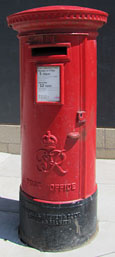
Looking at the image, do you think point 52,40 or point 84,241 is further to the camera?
point 84,241

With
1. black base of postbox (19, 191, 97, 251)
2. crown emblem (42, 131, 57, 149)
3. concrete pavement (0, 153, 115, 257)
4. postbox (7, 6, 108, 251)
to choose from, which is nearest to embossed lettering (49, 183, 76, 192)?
postbox (7, 6, 108, 251)

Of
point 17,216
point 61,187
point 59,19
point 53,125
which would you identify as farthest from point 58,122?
point 17,216

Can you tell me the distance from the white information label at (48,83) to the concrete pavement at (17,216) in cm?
140

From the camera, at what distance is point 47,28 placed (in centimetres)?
259

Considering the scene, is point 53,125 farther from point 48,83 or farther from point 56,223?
point 56,223

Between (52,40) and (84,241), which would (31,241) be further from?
(52,40)

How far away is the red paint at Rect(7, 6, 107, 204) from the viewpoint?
101 inches

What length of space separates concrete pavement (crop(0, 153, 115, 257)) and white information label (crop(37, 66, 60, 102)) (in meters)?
1.40

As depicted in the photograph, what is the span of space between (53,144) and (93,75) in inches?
27.6

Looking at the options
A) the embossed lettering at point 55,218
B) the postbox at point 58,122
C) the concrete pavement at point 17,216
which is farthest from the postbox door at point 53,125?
the concrete pavement at point 17,216

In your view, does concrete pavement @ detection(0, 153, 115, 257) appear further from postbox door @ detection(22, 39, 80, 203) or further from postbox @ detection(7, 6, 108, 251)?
postbox door @ detection(22, 39, 80, 203)

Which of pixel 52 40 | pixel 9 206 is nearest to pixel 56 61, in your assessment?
pixel 52 40

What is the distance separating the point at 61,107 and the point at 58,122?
130mm

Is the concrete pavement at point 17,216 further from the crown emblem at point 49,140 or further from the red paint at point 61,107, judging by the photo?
the crown emblem at point 49,140
